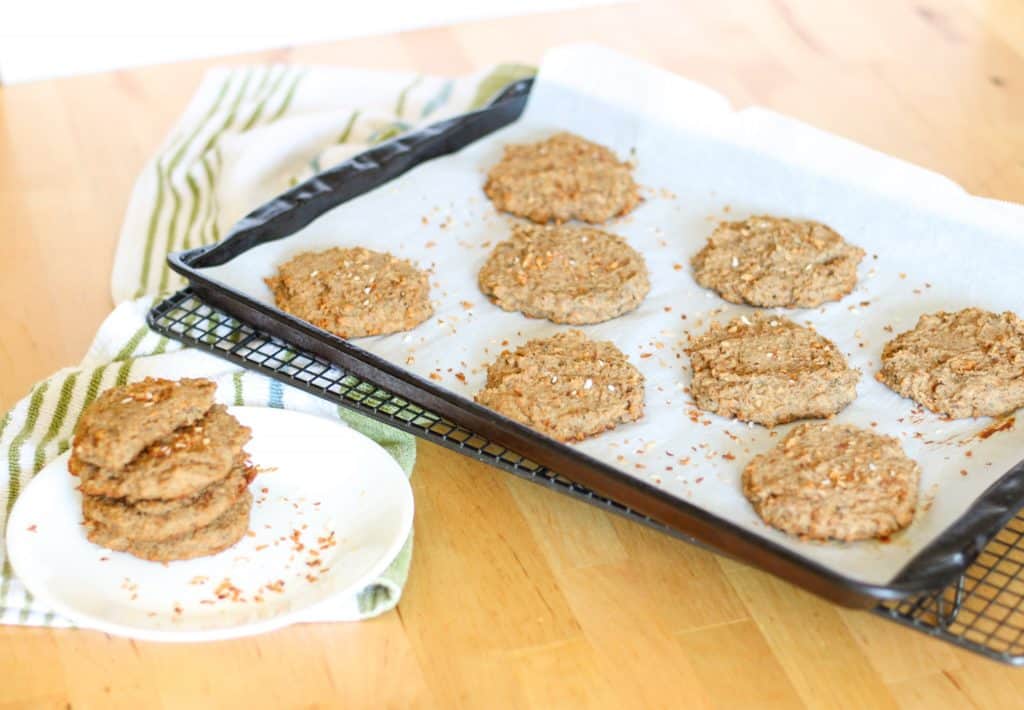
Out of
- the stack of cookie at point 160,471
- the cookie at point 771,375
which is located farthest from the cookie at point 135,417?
the cookie at point 771,375

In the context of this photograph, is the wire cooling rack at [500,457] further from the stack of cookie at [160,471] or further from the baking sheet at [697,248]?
the stack of cookie at [160,471]

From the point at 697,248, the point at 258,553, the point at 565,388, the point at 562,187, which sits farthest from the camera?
the point at 562,187

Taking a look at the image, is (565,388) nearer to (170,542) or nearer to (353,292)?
(353,292)

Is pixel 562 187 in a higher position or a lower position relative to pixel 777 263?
lower

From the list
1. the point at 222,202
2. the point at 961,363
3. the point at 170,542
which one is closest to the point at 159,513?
the point at 170,542

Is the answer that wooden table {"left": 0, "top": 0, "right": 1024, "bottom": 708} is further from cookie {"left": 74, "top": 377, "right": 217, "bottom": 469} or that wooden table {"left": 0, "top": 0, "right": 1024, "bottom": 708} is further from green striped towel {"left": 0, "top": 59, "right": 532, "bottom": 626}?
cookie {"left": 74, "top": 377, "right": 217, "bottom": 469}

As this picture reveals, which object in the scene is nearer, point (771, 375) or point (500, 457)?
point (500, 457)
